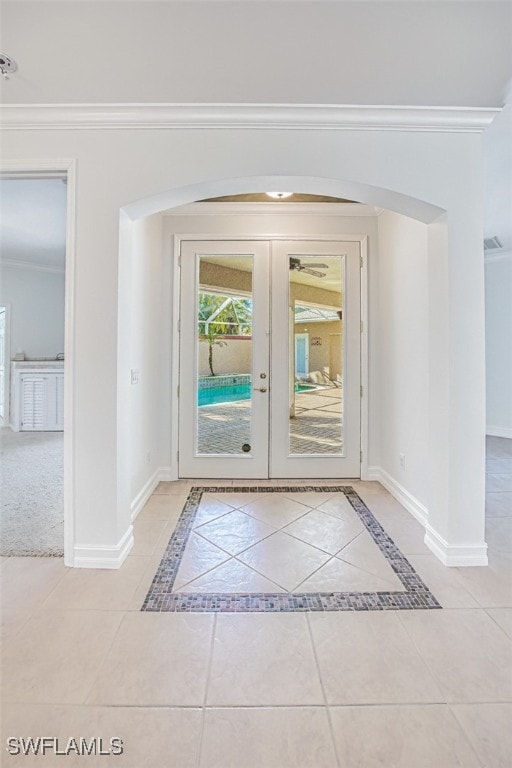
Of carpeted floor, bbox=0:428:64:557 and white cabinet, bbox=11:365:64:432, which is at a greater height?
white cabinet, bbox=11:365:64:432

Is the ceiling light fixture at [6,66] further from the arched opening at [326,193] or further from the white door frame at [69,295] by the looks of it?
the arched opening at [326,193]

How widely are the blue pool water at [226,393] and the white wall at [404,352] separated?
30.9 inches

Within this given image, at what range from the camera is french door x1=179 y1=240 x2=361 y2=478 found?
3.46 meters

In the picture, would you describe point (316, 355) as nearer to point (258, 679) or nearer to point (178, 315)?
point (178, 315)

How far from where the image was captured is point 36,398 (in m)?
5.78

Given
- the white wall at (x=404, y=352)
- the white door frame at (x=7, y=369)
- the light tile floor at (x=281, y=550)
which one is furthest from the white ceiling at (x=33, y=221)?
the light tile floor at (x=281, y=550)

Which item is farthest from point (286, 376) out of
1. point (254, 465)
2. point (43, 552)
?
point (43, 552)

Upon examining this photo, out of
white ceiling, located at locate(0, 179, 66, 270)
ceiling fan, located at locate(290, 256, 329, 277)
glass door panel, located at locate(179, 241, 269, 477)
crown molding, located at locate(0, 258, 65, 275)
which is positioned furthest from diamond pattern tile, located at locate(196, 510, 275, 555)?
crown molding, located at locate(0, 258, 65, 275)

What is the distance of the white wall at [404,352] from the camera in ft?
8.73

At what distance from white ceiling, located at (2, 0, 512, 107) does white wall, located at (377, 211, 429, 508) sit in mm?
918

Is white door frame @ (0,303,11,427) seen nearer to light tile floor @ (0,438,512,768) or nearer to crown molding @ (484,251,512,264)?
light tile floor @ (0,438,512,768)

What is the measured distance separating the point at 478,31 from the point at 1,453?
561cm

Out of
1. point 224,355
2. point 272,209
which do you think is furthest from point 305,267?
point 224,355

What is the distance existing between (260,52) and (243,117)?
0.98ft
